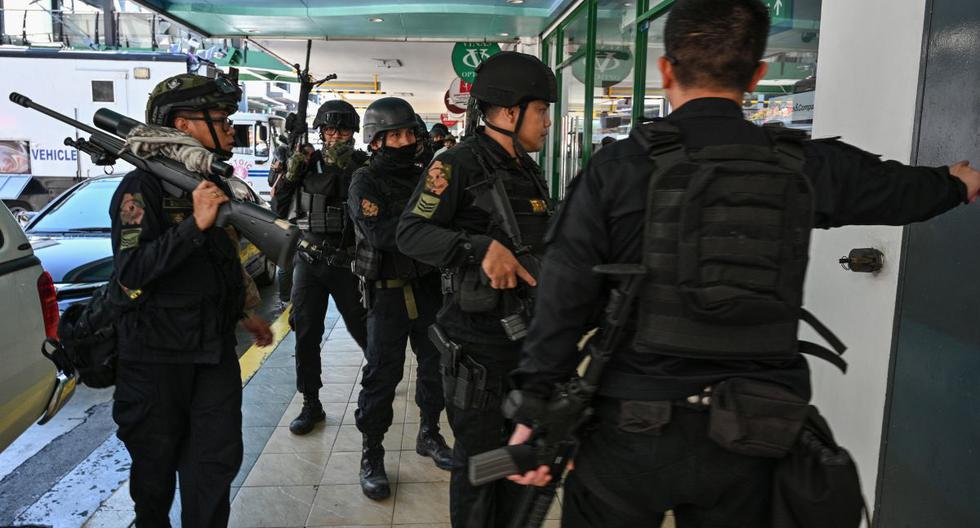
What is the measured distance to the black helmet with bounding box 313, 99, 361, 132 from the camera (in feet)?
15.1

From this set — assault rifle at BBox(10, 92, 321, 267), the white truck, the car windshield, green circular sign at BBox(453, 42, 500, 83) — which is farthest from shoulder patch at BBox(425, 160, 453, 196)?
the white truck

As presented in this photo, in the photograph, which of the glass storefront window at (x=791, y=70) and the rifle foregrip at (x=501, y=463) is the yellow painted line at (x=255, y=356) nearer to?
the glass storefront window at (x=791, y=70)

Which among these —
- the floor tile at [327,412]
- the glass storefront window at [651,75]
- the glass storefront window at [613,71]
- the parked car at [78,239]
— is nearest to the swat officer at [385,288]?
the floor tile at [327,412]

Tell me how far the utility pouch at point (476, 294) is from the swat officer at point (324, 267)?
6.62 feet

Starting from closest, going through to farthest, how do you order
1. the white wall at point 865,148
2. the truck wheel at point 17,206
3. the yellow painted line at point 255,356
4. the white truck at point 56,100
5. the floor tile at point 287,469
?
the white wall at point 865,148
the floor tile at point 287,469
the yellow painted line at point 255,356
the truck wheel at point 17,206
the white truck at point 56,100

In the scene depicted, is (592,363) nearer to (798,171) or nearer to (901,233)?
(798,171)

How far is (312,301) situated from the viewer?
439 cm

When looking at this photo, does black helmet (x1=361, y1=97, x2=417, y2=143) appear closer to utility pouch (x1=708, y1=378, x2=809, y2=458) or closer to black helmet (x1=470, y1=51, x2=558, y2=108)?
black helmet (x1=470, y1=51, x2=558, y2=108)

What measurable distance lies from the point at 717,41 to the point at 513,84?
1.14 metres

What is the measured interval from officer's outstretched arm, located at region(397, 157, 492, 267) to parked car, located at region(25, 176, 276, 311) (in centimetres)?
270

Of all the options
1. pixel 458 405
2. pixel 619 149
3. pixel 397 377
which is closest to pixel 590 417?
pixel 619 149

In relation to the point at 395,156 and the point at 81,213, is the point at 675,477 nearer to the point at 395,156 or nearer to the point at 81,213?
the point at 395,156

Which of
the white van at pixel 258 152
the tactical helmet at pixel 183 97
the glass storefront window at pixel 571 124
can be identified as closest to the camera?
the tactical helmet at pixel 183 97

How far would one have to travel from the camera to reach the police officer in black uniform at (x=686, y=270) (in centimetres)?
143
